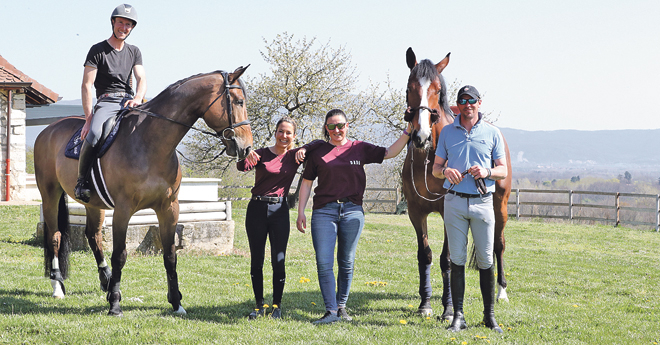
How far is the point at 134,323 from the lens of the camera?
4738 mm

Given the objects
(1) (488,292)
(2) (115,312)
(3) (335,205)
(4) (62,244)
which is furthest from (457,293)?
(4) (62,244)

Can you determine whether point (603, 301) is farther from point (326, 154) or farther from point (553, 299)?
point (326, 154)

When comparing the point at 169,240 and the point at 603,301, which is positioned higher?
the point at 169,240

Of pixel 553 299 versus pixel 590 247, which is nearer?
pixel 553 299

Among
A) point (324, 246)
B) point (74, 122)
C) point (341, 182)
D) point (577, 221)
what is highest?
point (74, 122)

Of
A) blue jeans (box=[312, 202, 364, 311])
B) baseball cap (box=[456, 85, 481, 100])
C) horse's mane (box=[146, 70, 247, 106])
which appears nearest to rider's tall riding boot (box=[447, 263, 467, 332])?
blue jeans (box=[312, 202, 364, 311])

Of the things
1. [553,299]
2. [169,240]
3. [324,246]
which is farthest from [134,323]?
[553,299]

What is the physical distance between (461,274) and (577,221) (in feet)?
70.0

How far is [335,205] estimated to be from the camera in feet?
16.0

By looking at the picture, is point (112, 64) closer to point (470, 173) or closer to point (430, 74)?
point (430, 74)

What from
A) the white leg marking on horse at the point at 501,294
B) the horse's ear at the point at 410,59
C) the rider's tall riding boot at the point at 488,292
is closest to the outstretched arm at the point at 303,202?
the horse's ear at the point at 410,59

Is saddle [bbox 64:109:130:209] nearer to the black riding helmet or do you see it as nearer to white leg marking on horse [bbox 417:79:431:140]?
the black riding helmet

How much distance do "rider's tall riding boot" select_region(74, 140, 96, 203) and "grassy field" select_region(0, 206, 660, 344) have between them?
1.18m

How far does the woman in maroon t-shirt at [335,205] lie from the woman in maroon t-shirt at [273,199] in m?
0.19
